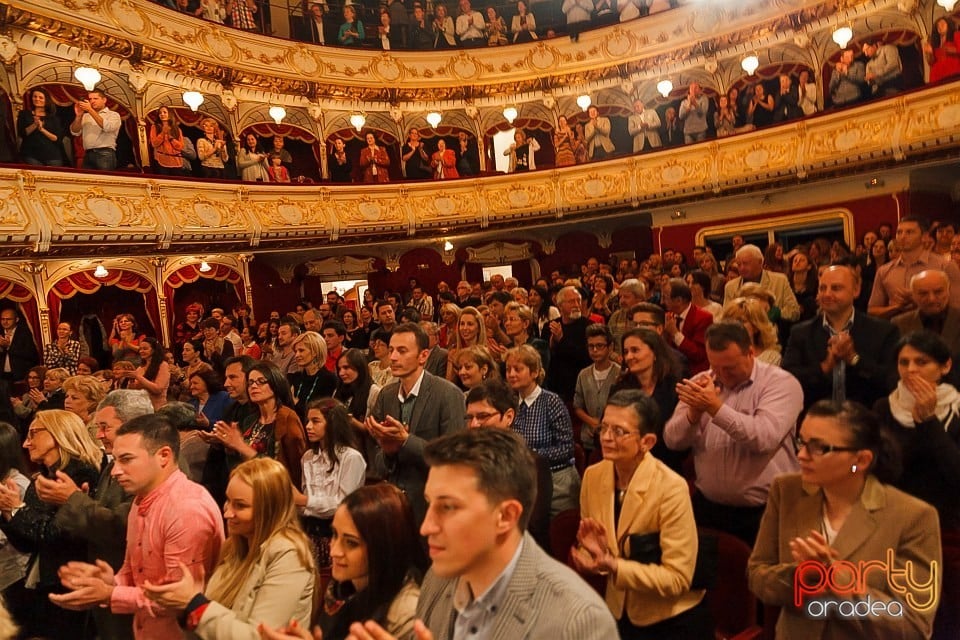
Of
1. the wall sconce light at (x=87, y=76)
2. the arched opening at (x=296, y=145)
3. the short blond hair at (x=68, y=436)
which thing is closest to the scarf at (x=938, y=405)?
the short blond hair at (x=68, y=436)

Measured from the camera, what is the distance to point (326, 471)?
3223 mm

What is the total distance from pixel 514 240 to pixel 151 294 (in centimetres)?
897

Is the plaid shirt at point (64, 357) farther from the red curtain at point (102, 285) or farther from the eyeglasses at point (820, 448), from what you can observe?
the eyeglasses at point (820, 448)

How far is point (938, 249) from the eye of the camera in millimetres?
5992

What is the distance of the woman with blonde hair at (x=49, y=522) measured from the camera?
2961 millimetres

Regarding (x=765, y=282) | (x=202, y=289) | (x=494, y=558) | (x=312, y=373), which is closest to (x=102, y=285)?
(x=202, y=289)

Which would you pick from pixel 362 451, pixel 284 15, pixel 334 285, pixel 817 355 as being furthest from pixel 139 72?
pixel 817 355

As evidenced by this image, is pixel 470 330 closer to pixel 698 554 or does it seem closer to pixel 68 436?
pixel 68 436

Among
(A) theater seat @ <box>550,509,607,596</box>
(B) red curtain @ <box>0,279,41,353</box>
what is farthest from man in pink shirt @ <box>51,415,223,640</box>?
(B) red curtain @ <box>0,279,41,353</box>

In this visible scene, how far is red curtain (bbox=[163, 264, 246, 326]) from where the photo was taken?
12.2 meters

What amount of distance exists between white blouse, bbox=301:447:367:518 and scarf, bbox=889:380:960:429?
2.39m

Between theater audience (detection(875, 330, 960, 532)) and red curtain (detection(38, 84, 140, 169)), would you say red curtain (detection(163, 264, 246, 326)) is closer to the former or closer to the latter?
red curtain (detection(38, 84, 140, 169))

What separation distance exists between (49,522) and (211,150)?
11492 millimetres

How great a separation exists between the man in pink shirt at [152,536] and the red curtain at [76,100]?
10383 millimetres
